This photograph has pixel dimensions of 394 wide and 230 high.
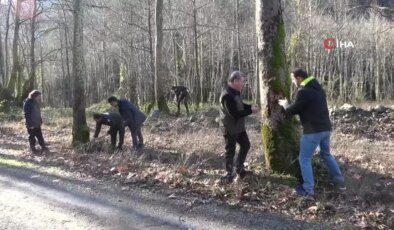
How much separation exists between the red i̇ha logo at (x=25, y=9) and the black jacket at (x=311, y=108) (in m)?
24.0

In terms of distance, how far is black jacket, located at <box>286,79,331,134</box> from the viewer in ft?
20.5

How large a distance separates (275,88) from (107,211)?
3.37 m

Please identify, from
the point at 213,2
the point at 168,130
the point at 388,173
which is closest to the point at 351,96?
the point at 213,2

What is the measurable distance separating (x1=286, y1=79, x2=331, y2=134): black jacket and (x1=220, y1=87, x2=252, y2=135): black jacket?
0.82m

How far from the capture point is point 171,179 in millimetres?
7312

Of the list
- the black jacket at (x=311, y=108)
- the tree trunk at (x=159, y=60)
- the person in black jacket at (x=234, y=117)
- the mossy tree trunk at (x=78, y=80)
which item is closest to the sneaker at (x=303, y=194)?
the black jacket at (x=311, y=108)

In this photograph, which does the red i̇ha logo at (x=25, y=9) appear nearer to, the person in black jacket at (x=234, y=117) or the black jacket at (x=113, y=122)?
the black jacket at (x=113, y=122)

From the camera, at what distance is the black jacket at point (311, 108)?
20.5ft

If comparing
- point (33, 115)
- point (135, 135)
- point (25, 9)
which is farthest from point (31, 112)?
point (25, 9)

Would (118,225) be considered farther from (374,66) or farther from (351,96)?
(374,66)

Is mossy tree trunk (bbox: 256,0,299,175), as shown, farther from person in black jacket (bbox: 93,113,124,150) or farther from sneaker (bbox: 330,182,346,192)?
person in black jacket (bbox: 93,113,124,150)

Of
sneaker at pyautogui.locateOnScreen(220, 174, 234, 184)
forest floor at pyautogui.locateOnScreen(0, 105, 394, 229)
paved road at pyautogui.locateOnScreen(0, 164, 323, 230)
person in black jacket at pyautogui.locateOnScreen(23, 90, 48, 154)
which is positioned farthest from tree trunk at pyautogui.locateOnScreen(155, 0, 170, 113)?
sneaker at pyautogui.locateOnScreen(220, 174, 234, 184)

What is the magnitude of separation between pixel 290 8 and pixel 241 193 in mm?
25010

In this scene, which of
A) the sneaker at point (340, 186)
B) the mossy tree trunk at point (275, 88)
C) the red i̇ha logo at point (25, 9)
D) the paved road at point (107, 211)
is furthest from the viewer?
the red i̇ha logo at point (25, 9)
